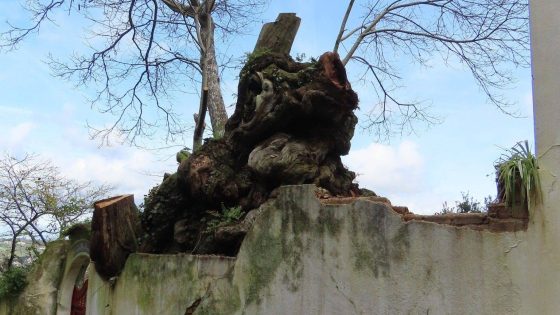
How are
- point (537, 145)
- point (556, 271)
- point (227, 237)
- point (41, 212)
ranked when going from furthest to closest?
1. point (41, 212)
2. point (227, 237)
3. point (537, 145)
4. point (556, 271)

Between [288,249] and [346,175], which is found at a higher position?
[346,175]

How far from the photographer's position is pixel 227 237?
230 inches

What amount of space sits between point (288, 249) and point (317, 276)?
0.38 metres

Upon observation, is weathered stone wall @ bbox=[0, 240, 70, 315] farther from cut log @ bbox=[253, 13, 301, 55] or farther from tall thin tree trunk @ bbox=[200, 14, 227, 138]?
cut log @ bbox=[253, 13, 301, 55]

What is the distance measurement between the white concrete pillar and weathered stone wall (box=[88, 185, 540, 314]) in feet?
0.23

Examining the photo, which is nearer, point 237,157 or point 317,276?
point 317,276

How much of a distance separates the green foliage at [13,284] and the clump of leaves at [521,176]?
9373mm

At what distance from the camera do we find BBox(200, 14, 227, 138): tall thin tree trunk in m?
13.5

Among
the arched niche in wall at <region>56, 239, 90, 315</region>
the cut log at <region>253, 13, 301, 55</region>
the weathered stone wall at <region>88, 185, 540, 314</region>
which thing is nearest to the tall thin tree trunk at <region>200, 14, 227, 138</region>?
the arched niche in wall at <region>56, 239, 90, 315</region>

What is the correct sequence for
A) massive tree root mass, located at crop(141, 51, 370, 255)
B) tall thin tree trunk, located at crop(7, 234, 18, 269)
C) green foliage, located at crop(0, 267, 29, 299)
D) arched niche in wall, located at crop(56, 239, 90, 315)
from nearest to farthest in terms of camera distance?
1. massive tree root mass, located at crop(141, 51, 370, 255)
2. arched niche in wall, located at crop(56, 239, 90, 315)
3. green foliage, located at crop(0, 267, 29, 299)
4. tall thin tree trunk, located at crop(7, 234, 18, 269)

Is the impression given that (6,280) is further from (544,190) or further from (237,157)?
(544,190)

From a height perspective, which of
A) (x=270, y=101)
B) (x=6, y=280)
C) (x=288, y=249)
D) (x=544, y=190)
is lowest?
(x=6, y=280)

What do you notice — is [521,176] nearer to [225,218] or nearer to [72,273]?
[225,218]

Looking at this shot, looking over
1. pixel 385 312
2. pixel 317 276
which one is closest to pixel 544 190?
pixel 385 312
